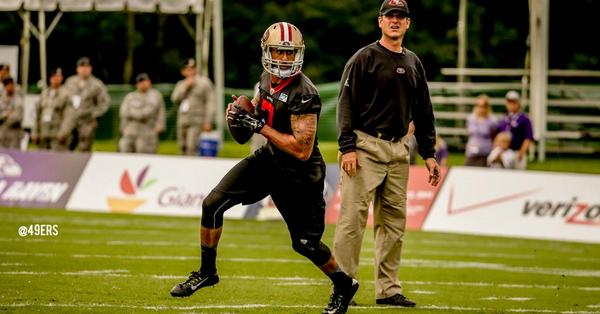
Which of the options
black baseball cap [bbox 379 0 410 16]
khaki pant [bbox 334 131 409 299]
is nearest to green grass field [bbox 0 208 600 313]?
khaki pant [bbox 334 131 409 299]

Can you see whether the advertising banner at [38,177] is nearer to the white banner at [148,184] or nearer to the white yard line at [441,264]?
the white banner at [148,184]

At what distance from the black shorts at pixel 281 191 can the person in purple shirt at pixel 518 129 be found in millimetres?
10993

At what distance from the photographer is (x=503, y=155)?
1934 cm

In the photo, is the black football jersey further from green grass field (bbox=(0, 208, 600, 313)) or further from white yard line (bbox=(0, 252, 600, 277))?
white yard line (bbox=(0, 252, 600, 277))

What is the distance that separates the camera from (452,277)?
12094 millimetres

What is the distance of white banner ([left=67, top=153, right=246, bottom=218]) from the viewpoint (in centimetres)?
1870

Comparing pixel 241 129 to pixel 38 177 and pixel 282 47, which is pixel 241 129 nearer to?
pixel 282 47

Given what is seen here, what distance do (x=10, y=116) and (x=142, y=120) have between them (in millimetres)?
2717

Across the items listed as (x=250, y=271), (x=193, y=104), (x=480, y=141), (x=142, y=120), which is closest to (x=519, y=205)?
(x=480, y=141)

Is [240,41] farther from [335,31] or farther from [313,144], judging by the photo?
[313,144]

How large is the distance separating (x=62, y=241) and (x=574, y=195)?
261 inches

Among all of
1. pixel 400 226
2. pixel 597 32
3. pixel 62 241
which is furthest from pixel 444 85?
pixel 400 226

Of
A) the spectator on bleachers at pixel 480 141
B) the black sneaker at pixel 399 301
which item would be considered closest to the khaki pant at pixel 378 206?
the black sneaker at pixel 399 301

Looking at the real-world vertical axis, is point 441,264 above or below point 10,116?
below
